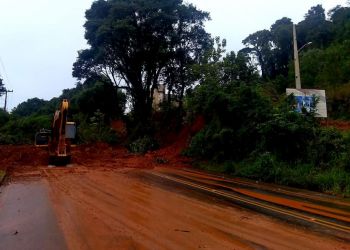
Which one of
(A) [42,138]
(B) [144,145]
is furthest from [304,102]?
(A) [42,138]

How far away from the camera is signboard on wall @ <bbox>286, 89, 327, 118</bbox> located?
21.5 m

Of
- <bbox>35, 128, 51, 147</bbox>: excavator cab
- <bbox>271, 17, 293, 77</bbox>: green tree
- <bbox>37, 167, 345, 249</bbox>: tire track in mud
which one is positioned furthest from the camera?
<bbox>271, 17, 293, 77</bbox>: green tree

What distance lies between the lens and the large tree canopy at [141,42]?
35.6m

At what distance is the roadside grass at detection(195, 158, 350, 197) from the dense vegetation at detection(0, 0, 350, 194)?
0.05 metres

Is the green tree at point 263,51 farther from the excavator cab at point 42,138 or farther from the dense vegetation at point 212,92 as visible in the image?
the excavator cab at point 42,138

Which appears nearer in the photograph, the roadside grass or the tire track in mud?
the tire track in mud

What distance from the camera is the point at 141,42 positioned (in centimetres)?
3644

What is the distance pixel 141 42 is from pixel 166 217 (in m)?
28.1

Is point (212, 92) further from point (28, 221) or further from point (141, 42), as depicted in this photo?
point (28, 221)

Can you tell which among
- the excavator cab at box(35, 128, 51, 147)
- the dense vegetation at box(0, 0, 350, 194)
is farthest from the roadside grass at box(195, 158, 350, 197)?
the excavator cab at box(35, 128, 51, 147)

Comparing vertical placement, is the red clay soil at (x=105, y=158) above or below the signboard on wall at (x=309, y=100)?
below

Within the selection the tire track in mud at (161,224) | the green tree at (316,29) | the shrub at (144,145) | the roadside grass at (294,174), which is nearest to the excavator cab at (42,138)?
the shrub at (144,145)

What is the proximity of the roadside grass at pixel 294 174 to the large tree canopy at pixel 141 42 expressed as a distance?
1642 cm

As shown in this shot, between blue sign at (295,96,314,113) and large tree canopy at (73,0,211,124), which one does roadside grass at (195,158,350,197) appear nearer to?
blue sign at (295,96,314,113)
